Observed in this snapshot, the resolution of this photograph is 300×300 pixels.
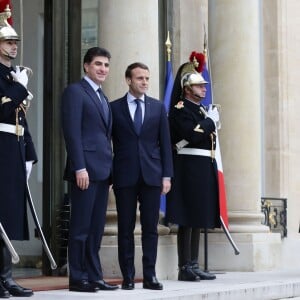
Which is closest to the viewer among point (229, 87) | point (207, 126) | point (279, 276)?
point (207, 126)

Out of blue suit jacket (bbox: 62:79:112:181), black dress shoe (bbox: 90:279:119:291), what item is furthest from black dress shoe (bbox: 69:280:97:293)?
blue suit jacket (bbox: 62:79:112:181)

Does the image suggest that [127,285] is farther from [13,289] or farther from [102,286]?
[13,289]

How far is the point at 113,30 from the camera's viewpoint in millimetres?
10406

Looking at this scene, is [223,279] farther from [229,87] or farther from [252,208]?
Result: [229,87]

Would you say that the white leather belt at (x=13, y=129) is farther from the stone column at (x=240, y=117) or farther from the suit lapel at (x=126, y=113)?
the stone column at (x=240, y=117)

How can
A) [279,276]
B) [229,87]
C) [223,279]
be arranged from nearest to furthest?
[223,279] → [279,276] → [229,87]

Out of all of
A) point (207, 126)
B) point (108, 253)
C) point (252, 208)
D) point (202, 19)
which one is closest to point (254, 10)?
point (202, 19)

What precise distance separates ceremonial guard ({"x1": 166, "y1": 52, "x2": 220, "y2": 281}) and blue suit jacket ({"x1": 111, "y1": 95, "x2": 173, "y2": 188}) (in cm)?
97

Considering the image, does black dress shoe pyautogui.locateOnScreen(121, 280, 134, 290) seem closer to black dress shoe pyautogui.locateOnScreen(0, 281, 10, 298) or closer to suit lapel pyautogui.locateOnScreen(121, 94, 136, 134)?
suit lapel pyautogui.locateOnScreen(121, 94, 136, 134)

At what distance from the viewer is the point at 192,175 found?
391 inches

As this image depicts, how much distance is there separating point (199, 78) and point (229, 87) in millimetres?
2596

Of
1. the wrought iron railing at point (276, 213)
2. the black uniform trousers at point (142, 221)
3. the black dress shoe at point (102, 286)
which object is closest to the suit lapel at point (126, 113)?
the black uniform trousers at point (142, 221)

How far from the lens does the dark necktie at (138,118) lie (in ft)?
28.7

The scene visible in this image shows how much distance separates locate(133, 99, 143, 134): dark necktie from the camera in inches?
344
